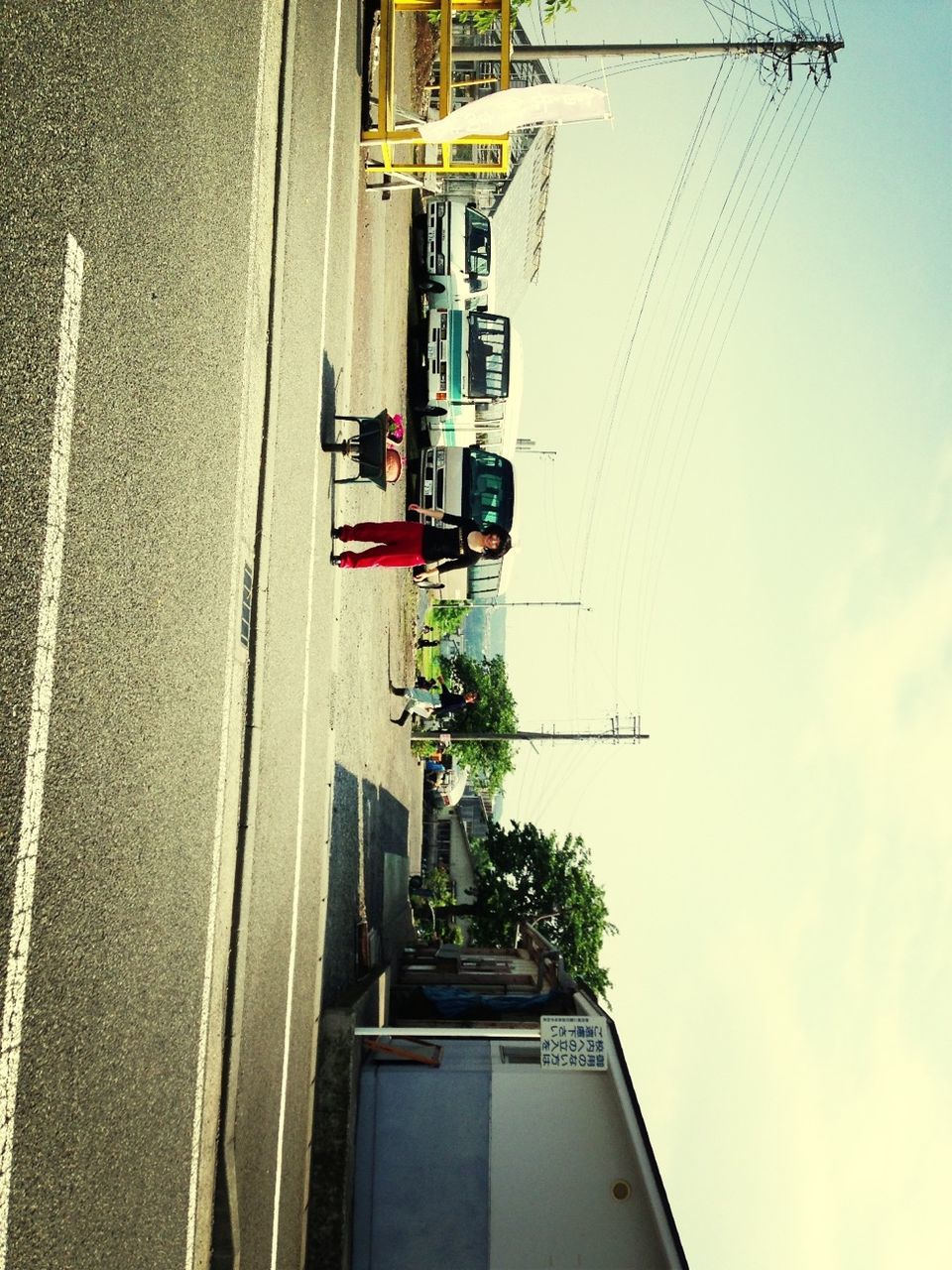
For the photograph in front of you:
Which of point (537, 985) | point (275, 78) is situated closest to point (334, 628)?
point (275, 78)

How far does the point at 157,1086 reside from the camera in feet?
18.9

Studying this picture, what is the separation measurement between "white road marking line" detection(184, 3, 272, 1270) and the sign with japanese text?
5199mm

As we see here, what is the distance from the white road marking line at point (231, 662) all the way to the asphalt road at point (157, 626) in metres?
0.03

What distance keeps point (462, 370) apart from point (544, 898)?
24.3 metres

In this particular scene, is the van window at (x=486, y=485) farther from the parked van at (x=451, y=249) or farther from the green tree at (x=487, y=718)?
the green tree at (x=487, y=718)

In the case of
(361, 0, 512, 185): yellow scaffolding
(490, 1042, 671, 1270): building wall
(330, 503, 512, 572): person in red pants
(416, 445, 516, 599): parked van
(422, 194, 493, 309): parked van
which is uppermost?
(422, 194, 493, 309): parked van

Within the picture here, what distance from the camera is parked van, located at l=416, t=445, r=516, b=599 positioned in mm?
20109

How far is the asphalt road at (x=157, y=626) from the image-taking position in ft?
15.0

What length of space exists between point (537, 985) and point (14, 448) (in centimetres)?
1503

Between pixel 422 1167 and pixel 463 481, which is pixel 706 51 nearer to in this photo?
pixel 463 481

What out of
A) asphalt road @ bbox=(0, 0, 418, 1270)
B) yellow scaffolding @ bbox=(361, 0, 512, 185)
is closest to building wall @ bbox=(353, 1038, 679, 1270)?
asphalt road @ bbox=(0, 0, 418, 1270)

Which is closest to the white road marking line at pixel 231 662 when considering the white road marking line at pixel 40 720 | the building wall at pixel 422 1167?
the white road marking line at pixel 40 720

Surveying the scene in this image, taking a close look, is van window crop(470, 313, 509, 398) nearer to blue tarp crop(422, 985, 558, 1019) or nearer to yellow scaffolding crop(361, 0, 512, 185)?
yellow scaffolding crop(361, 0, 512, 185)

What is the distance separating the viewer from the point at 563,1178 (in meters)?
10.3
